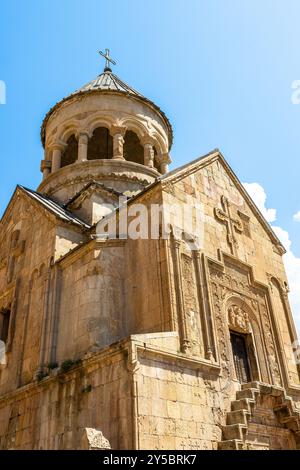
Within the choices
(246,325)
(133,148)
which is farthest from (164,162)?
(246,325)

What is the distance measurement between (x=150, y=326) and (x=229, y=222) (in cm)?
488

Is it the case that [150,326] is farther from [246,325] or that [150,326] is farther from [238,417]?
[246,325]

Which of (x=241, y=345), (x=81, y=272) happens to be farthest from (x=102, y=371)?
(x=241, y=345)

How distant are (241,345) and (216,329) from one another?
1.62 m

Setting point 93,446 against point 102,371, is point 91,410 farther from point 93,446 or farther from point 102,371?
point 93,446

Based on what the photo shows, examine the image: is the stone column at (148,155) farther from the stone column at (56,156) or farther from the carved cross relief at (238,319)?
the carved cross relief at (238,319)

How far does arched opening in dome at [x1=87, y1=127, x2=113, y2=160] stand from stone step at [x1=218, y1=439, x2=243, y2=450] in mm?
14509

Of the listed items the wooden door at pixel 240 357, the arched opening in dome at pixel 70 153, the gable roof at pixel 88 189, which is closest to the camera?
the wooden door at pixel 240 357

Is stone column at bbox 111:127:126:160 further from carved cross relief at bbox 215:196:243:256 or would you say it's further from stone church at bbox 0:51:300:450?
carved cross relief at bbox 215:196:243:256

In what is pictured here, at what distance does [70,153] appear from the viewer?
2058 cm

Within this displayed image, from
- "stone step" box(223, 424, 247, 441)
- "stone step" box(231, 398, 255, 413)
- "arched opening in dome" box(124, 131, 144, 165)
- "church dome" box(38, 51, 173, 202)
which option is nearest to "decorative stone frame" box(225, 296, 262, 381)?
"stone step" box(231, 398, 255, 413)

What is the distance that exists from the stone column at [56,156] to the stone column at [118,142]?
8.12 ft

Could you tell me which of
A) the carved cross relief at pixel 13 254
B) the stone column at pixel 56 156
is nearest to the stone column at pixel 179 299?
the carved cross relief at pixel 13 254

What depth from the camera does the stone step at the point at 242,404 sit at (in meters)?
9.34
